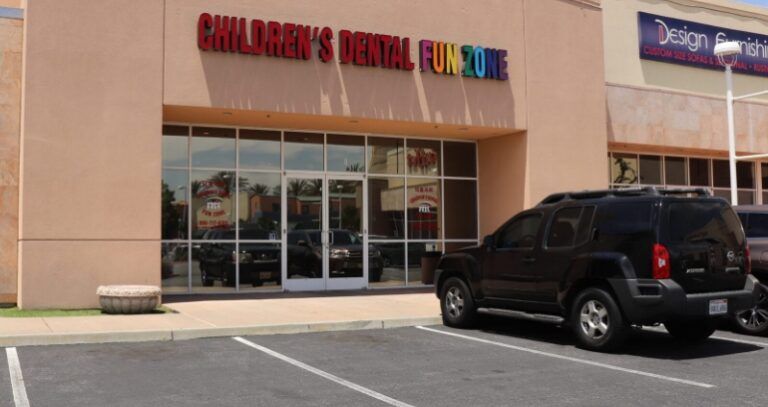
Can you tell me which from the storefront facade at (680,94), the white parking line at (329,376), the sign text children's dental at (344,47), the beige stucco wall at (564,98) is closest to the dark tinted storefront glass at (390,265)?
the beige stucco wall at (564,98)

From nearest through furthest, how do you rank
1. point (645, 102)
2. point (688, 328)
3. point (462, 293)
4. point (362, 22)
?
1. point (688, 328)
2. point (462, 293)
3. point (362, 22)
4. point (645, 102)

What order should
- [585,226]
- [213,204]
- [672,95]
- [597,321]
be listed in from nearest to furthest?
[597,321] → [585,226] → [213,204] → [672,95]

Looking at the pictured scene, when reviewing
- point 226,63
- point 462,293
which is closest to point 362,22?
point 226,63

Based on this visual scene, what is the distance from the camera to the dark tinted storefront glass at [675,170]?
71.3ft

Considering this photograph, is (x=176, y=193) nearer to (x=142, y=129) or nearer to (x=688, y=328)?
(x=142, y=129)

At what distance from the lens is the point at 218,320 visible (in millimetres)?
11586

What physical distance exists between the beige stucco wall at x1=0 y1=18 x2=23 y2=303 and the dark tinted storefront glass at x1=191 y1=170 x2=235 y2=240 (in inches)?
135

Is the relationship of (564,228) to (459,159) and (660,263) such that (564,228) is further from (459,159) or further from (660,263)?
(459,159)

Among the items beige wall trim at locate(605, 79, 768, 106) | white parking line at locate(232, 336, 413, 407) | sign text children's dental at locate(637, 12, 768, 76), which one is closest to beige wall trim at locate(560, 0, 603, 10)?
beige wall trim at locate(605, 79, 768, 106)

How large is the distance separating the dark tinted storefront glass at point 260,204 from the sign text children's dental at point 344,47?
300 cm

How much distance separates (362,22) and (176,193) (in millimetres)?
5158

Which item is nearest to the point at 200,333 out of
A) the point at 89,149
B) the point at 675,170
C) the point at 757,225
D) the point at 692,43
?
the point at 89,149

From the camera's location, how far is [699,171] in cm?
2238

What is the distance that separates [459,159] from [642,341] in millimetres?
8931
